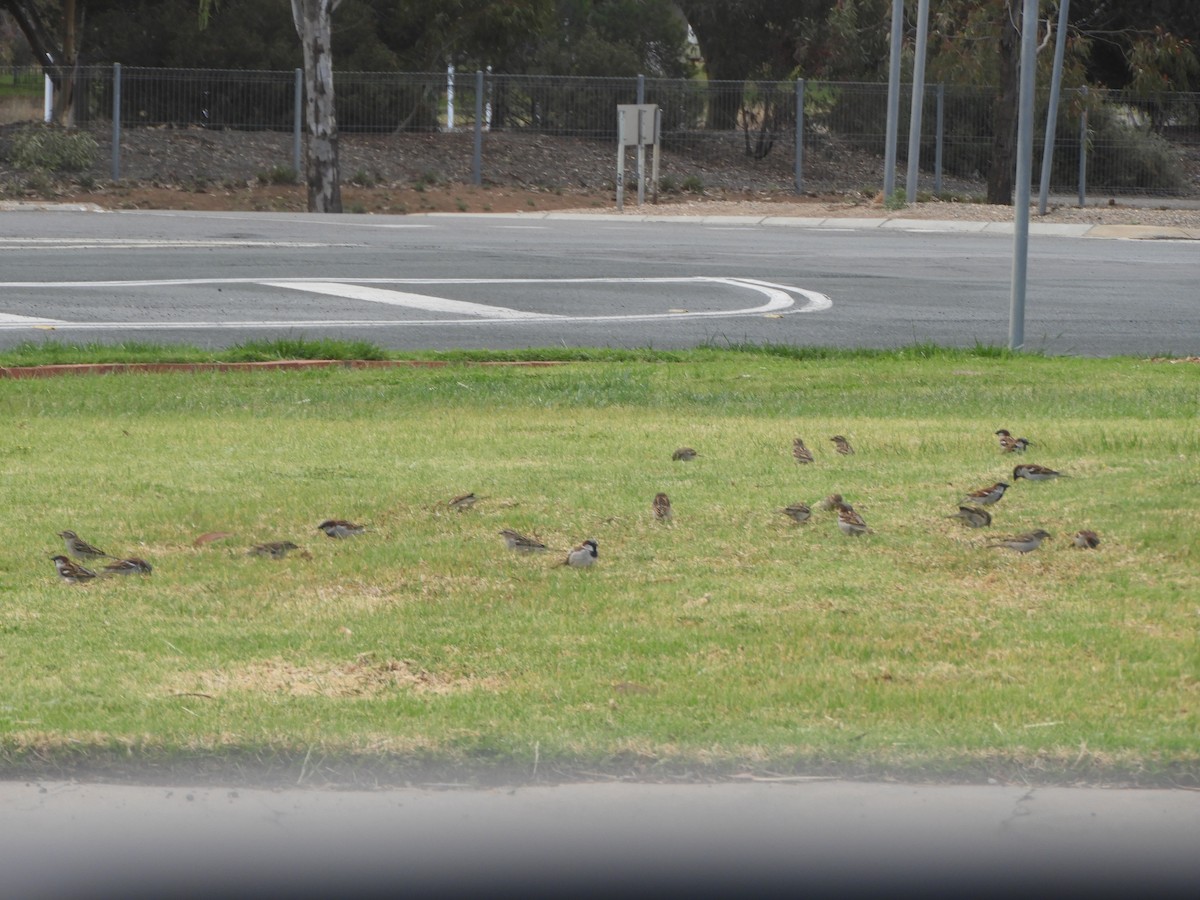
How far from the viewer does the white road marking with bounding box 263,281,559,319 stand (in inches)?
614

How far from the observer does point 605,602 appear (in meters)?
5.71

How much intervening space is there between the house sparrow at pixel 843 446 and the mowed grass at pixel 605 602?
0.05 m

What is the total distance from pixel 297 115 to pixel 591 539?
3109cm

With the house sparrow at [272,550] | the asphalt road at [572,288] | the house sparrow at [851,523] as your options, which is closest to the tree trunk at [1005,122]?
the asphalt road at [572,288]

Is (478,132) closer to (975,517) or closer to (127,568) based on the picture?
(975,517)

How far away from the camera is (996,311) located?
16375mm

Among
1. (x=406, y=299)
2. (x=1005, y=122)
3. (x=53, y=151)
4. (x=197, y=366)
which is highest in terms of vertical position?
(x=1005, y=122)

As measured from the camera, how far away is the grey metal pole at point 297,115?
35.3 metres

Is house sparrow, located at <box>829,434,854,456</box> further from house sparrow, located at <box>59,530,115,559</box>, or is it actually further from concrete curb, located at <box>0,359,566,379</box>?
concrete curb, located at <box>0,359,566,379</box>

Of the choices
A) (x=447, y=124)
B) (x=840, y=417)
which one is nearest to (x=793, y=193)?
(x=447, y=124)

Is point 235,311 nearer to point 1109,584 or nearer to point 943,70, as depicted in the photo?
point 1109,584

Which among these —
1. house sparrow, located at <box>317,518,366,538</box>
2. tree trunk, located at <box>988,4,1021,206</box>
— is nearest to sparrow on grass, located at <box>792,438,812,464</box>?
house sparrow, located at <box>317,518,366,538</box>

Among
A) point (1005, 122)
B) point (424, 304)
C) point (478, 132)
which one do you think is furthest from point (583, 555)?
point (1005, 122)

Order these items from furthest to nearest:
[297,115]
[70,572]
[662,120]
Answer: [662,120]
[297,115]
[70,572]
